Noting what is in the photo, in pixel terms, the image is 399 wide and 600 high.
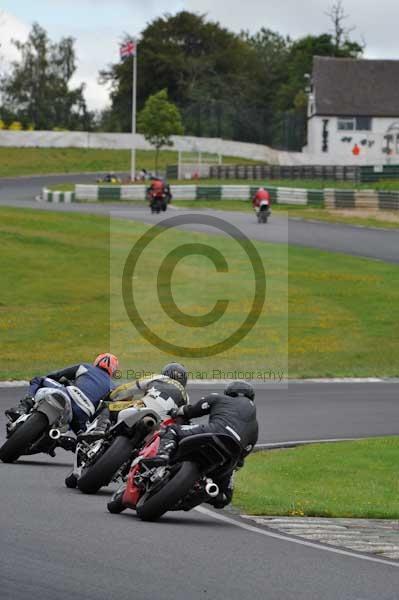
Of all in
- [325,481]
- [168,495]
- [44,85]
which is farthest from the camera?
[44,85]

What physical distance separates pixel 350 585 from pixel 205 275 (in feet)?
88.0

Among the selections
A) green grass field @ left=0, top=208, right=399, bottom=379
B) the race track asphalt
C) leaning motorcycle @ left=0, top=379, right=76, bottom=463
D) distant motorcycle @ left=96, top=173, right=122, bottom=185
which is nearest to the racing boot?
leaning motorcycle @ left=0, top=379, right=76, bottom=463

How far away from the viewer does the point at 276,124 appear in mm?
97562

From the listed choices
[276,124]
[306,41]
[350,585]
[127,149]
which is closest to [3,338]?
[350,585]

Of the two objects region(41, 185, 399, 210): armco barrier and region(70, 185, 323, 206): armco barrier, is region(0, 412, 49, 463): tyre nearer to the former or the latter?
region(41, 185, 399, 210): armco barrier

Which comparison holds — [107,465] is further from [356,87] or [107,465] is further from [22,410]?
[356,87]

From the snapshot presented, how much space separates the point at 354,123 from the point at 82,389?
79140 mm

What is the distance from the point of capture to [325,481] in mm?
13156

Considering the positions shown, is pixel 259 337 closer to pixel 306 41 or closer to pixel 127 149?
pixel 127 149

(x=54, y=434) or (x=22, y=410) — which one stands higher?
(x=22, y=410)

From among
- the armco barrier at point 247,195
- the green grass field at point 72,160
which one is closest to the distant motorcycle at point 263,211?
the armco barrier at point 247,195

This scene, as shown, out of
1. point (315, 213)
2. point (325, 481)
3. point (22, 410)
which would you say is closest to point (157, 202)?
point (315, 213)

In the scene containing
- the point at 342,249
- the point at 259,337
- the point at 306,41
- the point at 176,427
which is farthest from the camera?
the point at 306,41

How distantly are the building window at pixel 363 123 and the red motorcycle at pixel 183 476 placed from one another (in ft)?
266
